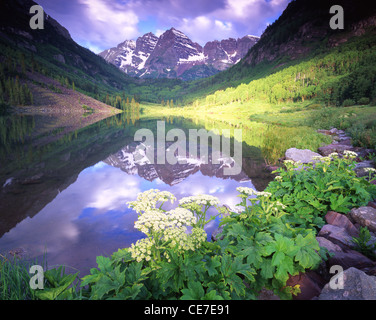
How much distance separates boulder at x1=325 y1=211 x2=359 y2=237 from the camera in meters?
5.83

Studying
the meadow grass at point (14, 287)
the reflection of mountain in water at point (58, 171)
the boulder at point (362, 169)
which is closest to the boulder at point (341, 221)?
the boulder at point (362, 169)

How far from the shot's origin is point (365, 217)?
5949 millimetres

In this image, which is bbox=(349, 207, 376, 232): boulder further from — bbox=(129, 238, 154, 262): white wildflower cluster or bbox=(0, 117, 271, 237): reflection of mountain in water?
bbox=(0, 117, 271, 237): reflection of mountain in water

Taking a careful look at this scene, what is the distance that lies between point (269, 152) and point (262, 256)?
19.0 meters

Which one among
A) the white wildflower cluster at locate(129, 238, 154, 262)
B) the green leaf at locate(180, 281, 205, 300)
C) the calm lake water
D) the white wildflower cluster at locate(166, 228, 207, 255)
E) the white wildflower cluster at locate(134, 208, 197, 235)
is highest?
the white wildflower cluster at locate(134, 208, 197, 235)

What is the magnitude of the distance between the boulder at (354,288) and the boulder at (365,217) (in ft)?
10.2

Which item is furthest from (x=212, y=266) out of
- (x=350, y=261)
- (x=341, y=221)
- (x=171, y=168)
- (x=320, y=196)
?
(x=171, y=168)

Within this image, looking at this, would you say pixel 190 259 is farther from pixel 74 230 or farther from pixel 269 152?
pixel 269 152

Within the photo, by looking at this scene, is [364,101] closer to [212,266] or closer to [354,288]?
[354,288]

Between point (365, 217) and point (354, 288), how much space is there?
3675mm

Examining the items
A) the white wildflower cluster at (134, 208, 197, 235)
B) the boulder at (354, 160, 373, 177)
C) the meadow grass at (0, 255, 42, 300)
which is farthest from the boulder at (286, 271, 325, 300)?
the boulder at (354, 160, 373, 177)

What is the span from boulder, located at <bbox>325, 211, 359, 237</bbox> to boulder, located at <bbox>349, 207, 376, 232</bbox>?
14.0 inches

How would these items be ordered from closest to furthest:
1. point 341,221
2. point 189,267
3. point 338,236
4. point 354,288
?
point 354,288 → point 189,267 → point 338,236 → point 341,221

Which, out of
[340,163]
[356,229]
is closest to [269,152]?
[340,163]
